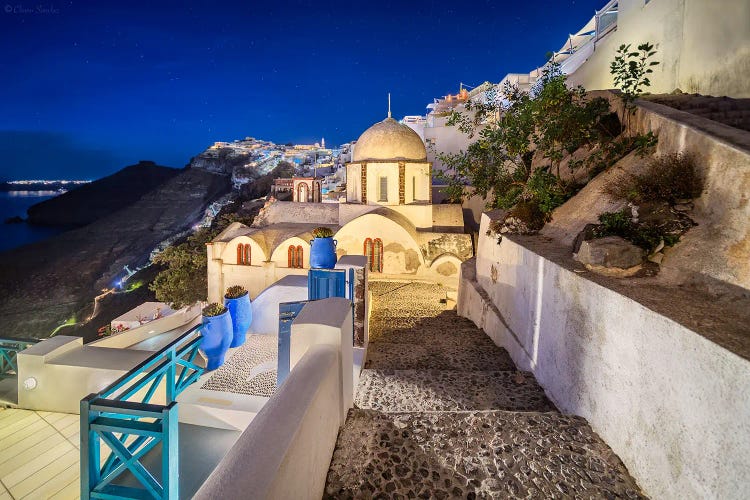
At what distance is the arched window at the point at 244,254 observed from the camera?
57.9 feet

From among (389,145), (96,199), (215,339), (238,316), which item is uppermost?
(96,199)

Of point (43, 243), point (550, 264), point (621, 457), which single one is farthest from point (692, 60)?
point (43, 243)

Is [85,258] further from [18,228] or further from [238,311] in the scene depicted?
[238,311]

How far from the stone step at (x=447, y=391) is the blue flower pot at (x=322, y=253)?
2.24m

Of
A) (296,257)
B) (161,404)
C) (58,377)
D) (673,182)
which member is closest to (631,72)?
(673,182)

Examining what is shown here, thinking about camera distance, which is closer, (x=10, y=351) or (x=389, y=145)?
(x=10, y=351)

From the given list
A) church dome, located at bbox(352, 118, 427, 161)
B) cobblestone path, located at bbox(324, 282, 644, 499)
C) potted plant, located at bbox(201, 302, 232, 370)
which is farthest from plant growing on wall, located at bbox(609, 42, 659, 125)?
church dome, located at bbox(352, 118, 427, 161)

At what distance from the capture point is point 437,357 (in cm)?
608

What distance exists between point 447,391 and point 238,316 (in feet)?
15.9

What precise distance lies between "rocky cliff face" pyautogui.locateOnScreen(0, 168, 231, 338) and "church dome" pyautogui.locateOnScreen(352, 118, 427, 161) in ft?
88.8

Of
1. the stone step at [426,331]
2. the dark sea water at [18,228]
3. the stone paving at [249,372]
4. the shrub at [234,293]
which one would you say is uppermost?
the dark sea water at [18,228]

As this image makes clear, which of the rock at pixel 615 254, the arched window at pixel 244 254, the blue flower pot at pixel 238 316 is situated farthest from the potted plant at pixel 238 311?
the arched window at pixel 244 254

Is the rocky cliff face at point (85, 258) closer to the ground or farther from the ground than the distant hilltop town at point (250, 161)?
closer to the ground

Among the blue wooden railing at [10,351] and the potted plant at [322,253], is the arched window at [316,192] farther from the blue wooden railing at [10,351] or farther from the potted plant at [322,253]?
the blue wooden railing at [10,351]
